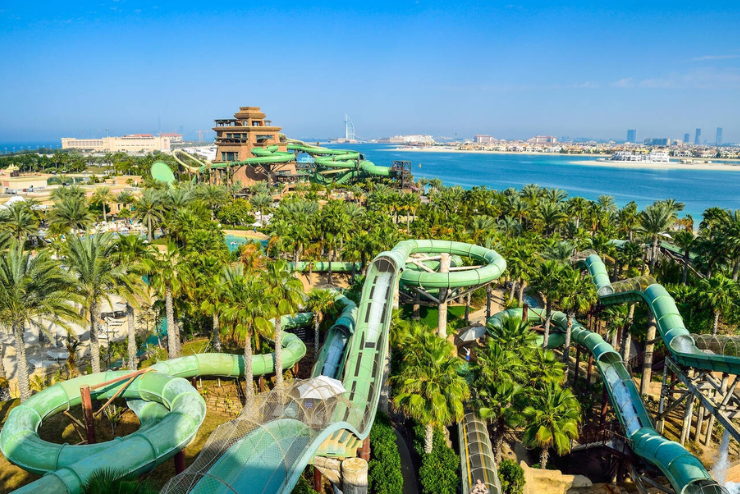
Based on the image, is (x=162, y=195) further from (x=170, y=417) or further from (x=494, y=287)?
(x=170, y=417)

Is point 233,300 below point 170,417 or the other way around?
the other way around

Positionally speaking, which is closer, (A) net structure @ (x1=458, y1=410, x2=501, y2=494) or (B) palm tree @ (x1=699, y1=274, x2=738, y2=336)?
(A) net structure @ (x1=458, y1=410, x2=501, y2=494)

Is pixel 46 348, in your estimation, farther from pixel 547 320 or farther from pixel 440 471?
pixel 547 320

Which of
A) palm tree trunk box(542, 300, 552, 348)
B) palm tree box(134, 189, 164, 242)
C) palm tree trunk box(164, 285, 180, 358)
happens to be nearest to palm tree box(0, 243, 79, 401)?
palm tree trunk box(164, 285, 180, 358)

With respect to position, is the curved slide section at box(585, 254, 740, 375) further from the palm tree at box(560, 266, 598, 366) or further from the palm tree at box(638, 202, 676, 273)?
the palm tree at box(638, 202, 676, 273)

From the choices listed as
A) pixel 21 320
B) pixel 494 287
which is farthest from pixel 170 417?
pixel 494 287
